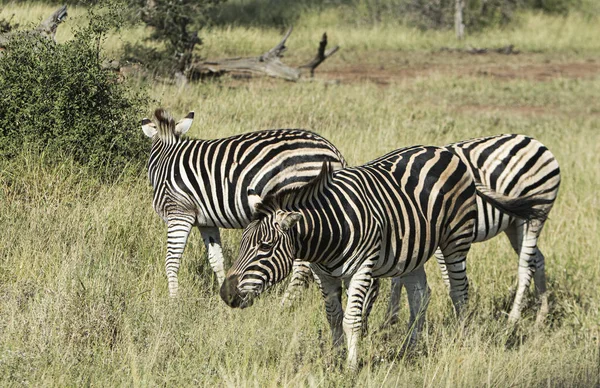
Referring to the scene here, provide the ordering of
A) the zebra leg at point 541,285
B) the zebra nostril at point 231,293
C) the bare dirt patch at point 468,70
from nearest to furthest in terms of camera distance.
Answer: the zebra nostril at point 231,293 < the zebra leg at point 541,285 < the bare dirt patch at point 468,70

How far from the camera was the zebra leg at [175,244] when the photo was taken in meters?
6.09

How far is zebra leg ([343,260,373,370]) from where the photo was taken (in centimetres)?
472

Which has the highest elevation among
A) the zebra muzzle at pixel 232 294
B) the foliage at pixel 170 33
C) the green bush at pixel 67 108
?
the zebra muzzle at pixel 232 294

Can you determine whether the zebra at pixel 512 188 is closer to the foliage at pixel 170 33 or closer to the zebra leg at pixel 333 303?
the zebra leg at pixel 333 303

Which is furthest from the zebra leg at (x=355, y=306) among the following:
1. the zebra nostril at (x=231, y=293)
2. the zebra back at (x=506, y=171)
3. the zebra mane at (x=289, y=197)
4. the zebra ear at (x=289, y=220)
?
the zebra back at (x=506, y=171)

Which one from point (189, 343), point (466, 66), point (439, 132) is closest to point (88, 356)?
point (189, 343)

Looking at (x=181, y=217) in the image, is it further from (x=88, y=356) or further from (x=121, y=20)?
(x=121, y=20)

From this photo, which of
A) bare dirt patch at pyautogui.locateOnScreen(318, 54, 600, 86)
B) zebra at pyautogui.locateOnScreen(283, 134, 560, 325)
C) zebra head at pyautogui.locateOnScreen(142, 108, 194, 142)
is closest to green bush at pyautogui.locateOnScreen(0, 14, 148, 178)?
zebra head at pyautogui.locateOnScreen(142, 108, 194, 142)

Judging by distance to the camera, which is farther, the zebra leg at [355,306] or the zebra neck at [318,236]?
the zebra leg at [355,306]

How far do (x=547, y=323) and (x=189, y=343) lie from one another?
4.00 m

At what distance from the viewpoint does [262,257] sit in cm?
417

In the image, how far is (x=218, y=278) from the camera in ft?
20.9

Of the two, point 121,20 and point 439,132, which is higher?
point 121,20

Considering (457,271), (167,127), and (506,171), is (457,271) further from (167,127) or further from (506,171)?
(167,127)
